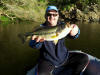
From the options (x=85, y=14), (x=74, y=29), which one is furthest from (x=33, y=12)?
(x=74, y=29)

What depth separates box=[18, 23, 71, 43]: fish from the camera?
3108mm

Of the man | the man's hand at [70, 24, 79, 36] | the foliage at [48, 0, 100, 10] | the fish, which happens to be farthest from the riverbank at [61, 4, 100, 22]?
the fish

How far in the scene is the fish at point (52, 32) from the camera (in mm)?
3108

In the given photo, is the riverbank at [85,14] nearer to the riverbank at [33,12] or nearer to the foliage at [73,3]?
the riverbank at [33,12]

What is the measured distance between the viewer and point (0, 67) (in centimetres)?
536

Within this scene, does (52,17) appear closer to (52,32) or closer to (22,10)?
(52,32)

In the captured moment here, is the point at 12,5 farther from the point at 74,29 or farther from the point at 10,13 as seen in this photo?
the point at 74,29

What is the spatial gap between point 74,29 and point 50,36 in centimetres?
70

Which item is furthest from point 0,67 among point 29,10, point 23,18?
point 29,10

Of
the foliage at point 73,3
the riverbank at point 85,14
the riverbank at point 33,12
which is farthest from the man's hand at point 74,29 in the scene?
the foliage at point 73,3

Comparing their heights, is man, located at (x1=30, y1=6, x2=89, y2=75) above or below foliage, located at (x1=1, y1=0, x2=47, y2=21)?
below

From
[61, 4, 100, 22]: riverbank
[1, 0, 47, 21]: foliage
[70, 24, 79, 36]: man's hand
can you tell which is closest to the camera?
[70, 24, 79, 36]: man's hand

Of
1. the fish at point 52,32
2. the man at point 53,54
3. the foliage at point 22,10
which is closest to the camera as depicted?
the fish at point 52,32

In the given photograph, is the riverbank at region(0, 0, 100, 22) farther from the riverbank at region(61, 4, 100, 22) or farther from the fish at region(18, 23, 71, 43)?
the fish at region(18, 23, 71, 43)
